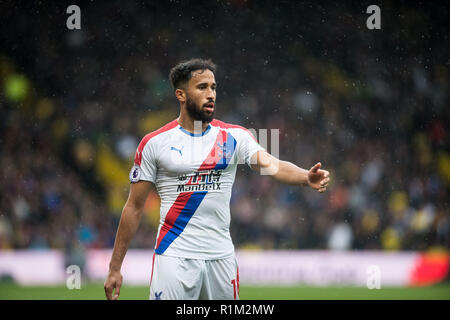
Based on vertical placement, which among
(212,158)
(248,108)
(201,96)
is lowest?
(212,158)

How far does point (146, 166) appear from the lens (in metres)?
4.29

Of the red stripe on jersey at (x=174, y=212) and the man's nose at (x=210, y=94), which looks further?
the man's nose at (x=210, y=94)

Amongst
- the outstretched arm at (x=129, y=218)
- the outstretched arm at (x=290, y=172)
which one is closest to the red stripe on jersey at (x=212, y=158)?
the outstretched arm at (x=290, y=172)

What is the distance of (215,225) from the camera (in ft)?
13.9

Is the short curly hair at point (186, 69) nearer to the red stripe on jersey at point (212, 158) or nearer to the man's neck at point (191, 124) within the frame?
the man's neck at point (191, 124)

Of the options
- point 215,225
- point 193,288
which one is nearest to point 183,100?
point 215,225

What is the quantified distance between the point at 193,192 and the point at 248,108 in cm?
1013

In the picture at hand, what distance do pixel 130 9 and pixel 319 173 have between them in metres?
10.5

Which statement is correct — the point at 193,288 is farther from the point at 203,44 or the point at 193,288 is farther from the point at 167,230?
the point at 203,44

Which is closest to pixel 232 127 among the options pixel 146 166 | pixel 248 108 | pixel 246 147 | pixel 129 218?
pixel 246 147

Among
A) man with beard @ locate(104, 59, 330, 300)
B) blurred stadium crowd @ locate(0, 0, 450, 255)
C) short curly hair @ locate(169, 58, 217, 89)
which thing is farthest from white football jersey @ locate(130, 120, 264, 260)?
blurred stadium crowd @ locate(0, 0, 450, 255)

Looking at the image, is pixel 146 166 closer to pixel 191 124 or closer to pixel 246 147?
pixel 191 124

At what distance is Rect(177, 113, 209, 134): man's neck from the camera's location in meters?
4.40

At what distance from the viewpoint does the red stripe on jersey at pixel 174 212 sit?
4.22 m
